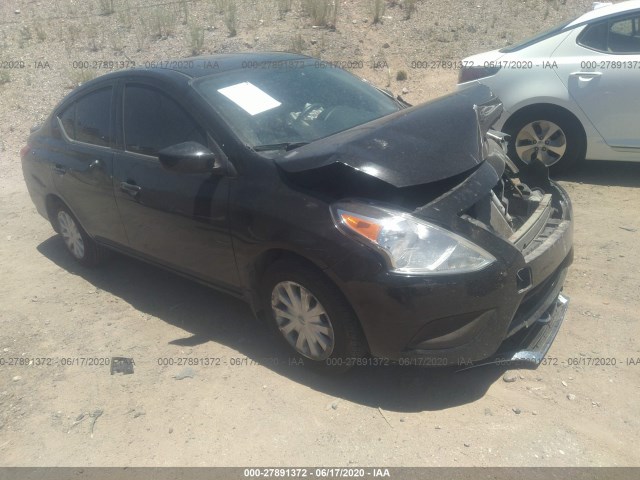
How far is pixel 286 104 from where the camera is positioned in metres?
4.09

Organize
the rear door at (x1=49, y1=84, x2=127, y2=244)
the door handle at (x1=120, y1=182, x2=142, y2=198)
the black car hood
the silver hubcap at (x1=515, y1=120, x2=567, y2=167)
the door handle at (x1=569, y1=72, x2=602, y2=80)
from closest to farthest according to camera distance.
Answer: the black car hood < the door handle at (x1=120, y1=182, x2=142, y2=198) < the rear door at (x1=49, y1=84, x2=127, y2=244) < the door handle at (x1=569, y1=72, x2=602, y2=80) < the silver hubcap at (x1=515, y1=120, x2=567, y2=167)

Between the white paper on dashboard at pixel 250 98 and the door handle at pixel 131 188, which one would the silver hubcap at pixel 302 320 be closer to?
the white paper on dashboard at pixel 250 98

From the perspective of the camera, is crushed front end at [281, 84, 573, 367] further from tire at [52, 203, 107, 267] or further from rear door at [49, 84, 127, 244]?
tire at [52, 203, 107, 267]

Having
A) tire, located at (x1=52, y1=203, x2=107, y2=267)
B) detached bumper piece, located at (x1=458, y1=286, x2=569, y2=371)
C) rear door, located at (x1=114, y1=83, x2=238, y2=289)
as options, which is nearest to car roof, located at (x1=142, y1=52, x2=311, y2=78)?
rear door, located at (x1=114, y1=83, x2=238, y2=289)

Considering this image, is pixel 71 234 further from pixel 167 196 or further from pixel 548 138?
pixel 548 138

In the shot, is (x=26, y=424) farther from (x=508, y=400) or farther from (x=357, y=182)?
(x=508, y=400)

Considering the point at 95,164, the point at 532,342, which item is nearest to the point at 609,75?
the point at 532,342

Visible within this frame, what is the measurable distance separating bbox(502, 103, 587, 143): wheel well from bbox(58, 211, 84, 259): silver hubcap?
166 inches

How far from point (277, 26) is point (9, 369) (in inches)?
397

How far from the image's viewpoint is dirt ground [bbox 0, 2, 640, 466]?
10.2 feet

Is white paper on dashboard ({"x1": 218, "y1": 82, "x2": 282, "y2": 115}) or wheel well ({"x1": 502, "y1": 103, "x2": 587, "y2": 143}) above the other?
white paper on dashboard ({"x1": 218, "y1": 82, "x2": 282, "y2": 115})

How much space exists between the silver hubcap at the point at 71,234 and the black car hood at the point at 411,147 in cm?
259

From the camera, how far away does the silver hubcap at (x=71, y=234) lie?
5355mm

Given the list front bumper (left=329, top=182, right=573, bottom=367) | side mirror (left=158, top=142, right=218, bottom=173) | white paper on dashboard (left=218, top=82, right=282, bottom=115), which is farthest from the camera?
white paper on dashboard (left=218, top=82, right=282, bottom=115)
